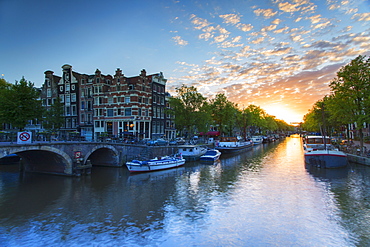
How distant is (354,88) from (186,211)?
3823cm

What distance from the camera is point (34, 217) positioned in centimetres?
1606

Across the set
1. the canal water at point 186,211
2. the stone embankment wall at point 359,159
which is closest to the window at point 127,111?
the canal water at point 186,211

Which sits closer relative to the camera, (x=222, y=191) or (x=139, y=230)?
(x=139, y=230)

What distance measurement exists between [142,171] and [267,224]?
70.4 feet

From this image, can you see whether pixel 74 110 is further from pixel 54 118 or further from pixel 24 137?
pixel 24 137

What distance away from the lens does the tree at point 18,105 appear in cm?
3534

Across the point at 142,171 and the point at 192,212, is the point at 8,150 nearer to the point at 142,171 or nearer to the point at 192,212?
the point at 142,171

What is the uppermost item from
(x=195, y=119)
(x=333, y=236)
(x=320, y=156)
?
(x=195, y=119)

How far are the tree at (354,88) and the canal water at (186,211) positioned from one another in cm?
1355

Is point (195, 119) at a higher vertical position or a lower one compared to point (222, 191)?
higher

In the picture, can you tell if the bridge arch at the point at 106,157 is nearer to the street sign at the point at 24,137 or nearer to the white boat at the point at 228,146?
the street sign at the point at 24,137

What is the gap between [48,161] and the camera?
30484 millimetres

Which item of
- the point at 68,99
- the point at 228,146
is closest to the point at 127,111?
the point at 68,99

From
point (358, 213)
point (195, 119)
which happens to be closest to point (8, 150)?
point (358, 213)
